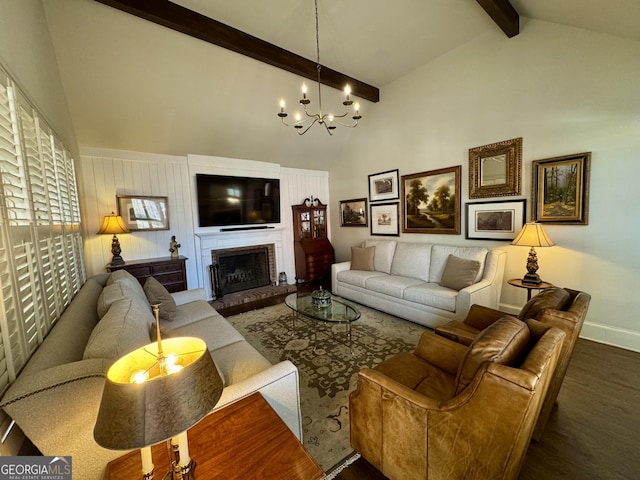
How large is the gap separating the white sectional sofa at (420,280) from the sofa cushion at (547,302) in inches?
44.8

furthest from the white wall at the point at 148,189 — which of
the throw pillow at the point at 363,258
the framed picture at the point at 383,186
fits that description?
the throw pillow at the point at 363,258

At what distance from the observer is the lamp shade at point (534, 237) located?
8.48ft

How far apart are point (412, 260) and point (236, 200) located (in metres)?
3.19

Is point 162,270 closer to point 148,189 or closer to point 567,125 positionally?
point 148,189

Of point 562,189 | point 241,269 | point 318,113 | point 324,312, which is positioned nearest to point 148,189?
point 241,269

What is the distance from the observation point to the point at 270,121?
4.12 metres

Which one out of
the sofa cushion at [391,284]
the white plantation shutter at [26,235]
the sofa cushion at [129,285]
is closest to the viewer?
the white plantation shutter at [26,235]

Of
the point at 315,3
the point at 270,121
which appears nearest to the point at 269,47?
the point at 315,3

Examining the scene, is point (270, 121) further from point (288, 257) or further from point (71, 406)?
point (71, 406)

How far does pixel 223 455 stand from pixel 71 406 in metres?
0.53

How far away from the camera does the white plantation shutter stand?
3.22 ft

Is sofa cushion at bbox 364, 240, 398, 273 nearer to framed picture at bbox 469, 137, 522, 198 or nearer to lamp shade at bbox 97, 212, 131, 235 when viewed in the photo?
framed picture at bbox 469, 137, 522, 198

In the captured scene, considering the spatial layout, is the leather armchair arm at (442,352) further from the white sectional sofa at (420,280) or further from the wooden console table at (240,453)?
the white sectional sofa at (420,280)

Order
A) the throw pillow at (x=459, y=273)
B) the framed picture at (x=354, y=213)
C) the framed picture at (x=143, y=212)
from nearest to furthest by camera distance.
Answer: the throw pillow at (x=459, y=273) → the framed picture at (x=143, y=212) → the framed picture at (x=354, y=213)
